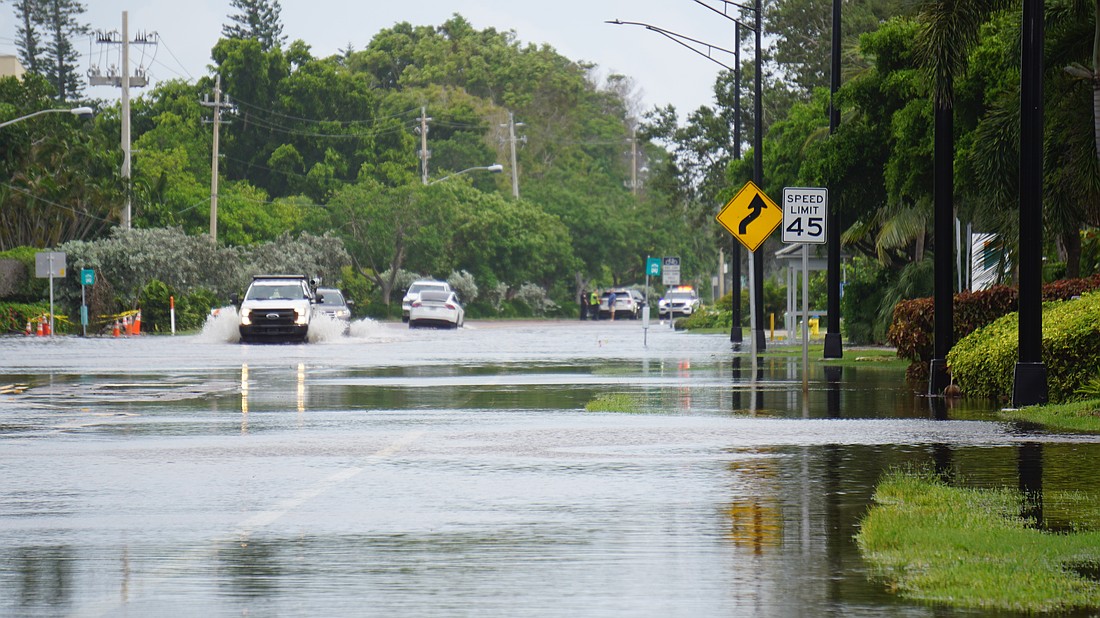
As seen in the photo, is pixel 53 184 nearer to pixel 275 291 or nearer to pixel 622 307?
pixel 275 291

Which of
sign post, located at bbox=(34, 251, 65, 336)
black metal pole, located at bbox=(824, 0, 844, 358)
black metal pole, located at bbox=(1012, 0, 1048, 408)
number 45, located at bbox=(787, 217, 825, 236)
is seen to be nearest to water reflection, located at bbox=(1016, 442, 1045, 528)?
black metal pole, located at bbox=(1012, 0, 1048, 408)

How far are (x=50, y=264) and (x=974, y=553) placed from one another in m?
50.9

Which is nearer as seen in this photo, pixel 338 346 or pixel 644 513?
pixel 644 513

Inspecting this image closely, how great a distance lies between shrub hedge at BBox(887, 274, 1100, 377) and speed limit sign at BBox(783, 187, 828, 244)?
194 centimetres

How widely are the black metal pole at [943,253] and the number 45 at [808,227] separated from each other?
3.41 meters

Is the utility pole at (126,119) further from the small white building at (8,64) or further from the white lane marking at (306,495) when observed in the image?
the white lane marking at (306,495)

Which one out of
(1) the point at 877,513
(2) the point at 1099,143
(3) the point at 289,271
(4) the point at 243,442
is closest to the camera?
(1) the point at 877,513

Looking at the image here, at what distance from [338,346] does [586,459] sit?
3219cm

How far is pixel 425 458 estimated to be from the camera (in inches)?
592

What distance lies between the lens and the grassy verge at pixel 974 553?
8.24 m

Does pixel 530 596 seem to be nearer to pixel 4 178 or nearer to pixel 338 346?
pixel 338 346

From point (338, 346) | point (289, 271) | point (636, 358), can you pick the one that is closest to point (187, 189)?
point (289, 271)

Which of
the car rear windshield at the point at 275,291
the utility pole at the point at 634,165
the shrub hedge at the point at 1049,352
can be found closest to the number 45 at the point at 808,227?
the shrub hedge at the point at 1049,352

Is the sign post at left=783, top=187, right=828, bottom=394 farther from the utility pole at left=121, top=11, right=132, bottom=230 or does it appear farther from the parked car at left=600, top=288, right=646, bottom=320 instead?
the parked car at left=600, top=288, right=646, bottom=320
